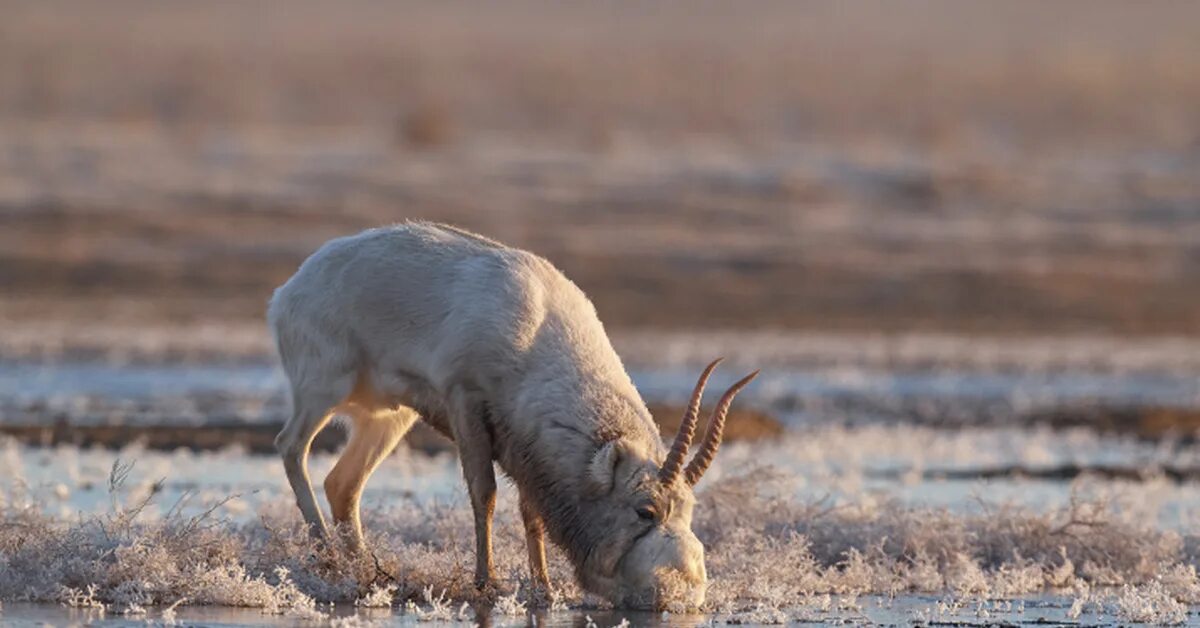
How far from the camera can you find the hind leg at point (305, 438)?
38.8ft

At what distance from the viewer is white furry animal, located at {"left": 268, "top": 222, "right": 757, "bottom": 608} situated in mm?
10656

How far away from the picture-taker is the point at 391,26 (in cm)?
11612

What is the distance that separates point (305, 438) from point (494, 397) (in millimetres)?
1248

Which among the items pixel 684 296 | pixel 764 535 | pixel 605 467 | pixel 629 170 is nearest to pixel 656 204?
pixel 629 170

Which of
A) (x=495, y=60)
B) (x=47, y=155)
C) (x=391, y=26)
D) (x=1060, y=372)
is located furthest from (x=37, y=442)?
(x=391, y=26)

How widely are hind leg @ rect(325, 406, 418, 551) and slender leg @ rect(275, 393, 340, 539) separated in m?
0.29

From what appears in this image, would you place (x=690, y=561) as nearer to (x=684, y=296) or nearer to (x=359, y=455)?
(x=359, y=455)

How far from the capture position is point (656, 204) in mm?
45875

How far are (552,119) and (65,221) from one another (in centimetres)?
3660

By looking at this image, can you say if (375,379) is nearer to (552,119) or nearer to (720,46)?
(552,119)

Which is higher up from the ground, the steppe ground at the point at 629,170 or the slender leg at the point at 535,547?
the slender leg at the point at 535,547

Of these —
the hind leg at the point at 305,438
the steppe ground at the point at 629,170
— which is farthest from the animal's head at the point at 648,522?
the steppe ground at the point at 629,170

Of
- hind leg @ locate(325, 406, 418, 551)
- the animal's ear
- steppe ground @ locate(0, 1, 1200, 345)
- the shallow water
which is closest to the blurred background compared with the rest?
steppe ground @ locate(0, 1, 1200, 345)

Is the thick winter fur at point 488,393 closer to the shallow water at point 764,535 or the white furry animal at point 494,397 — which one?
the white furry animal at point 494,397
